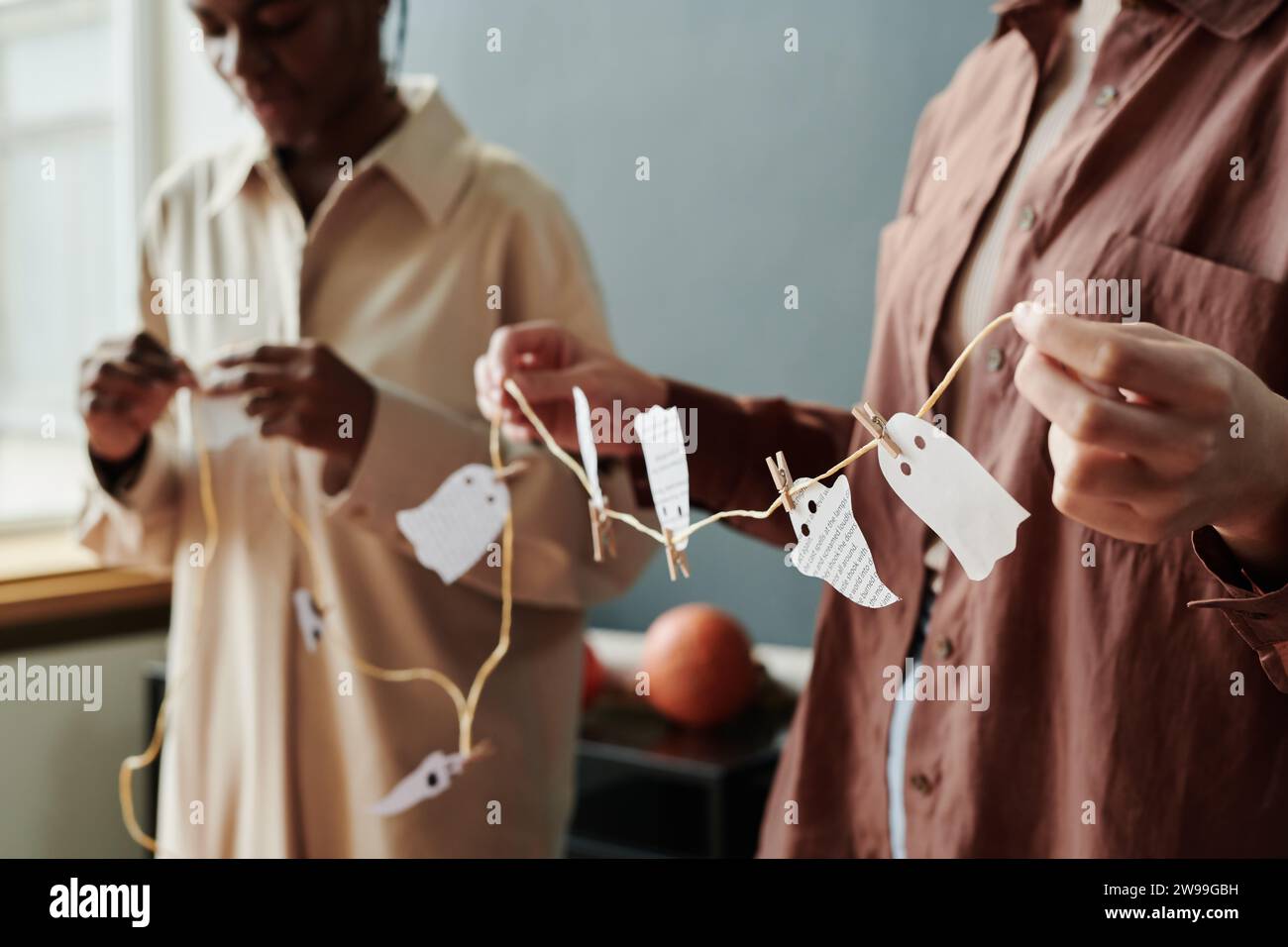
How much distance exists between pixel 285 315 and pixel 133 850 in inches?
42.5

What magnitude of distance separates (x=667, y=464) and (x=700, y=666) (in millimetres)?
878

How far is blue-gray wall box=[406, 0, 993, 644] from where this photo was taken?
1392mm

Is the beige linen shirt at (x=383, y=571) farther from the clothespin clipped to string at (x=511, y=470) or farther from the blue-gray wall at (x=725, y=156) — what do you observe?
the blue-gray wall at (x=725, y=156)

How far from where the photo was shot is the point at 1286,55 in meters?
0.60

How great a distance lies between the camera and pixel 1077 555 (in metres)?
0.65

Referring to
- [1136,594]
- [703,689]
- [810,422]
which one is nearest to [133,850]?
[703,689]

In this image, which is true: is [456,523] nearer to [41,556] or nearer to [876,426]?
[876,426]

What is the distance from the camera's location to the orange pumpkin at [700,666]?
141cm

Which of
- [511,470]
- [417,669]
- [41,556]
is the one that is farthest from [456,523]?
[41,556]

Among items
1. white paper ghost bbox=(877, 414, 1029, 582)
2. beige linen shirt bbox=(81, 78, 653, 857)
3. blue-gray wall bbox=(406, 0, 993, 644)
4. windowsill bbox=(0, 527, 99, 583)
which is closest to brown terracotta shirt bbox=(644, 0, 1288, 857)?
white paper ghost bbox=(877, 414, 1029, 582)

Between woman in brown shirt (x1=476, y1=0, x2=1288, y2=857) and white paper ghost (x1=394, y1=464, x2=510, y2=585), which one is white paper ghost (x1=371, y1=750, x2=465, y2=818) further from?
woman in brown shirt (x1=476, y1=0, x2=1288, y2=857)

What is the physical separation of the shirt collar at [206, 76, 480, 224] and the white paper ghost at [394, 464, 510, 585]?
0.80 feet
